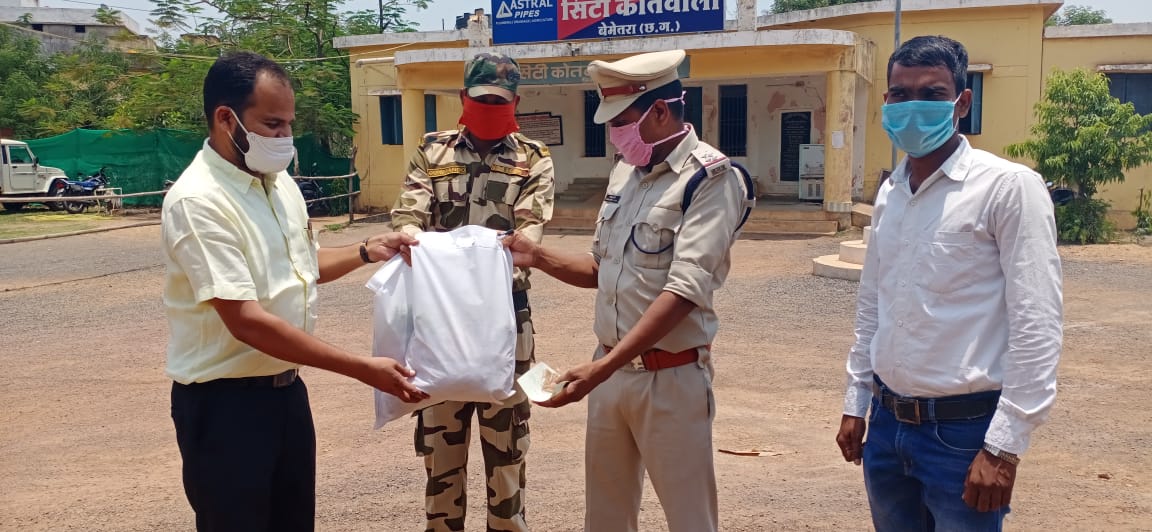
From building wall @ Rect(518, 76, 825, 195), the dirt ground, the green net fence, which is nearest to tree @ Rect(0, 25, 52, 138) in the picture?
the green net fence

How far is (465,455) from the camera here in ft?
11.2

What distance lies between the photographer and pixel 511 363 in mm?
2809

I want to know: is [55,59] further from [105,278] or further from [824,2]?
[824,2]

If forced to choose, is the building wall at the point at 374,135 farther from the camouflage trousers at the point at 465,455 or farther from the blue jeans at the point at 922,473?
the blue jeans at the point at 922,473

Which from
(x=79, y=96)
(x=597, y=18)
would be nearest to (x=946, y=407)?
(x=597, y=18)

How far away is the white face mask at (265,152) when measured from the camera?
2451mm

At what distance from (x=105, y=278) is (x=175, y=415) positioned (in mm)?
9981

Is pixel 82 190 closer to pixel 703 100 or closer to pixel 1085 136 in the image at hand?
pixel 703 100

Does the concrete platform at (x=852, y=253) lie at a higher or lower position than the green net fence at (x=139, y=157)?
lower

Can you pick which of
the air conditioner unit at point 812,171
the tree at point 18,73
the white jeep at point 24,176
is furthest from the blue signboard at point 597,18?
the tree at point 18,73

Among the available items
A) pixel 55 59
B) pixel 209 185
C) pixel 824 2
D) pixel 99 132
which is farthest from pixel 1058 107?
pixel 55 59

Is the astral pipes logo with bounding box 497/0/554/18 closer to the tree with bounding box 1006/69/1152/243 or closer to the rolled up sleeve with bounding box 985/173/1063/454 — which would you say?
the tree with bounding box 1006/69/1152/243

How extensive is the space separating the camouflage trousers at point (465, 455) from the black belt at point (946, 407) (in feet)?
4.90

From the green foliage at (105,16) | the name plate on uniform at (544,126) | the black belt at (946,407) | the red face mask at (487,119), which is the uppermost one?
the green foliage at (105,16)
